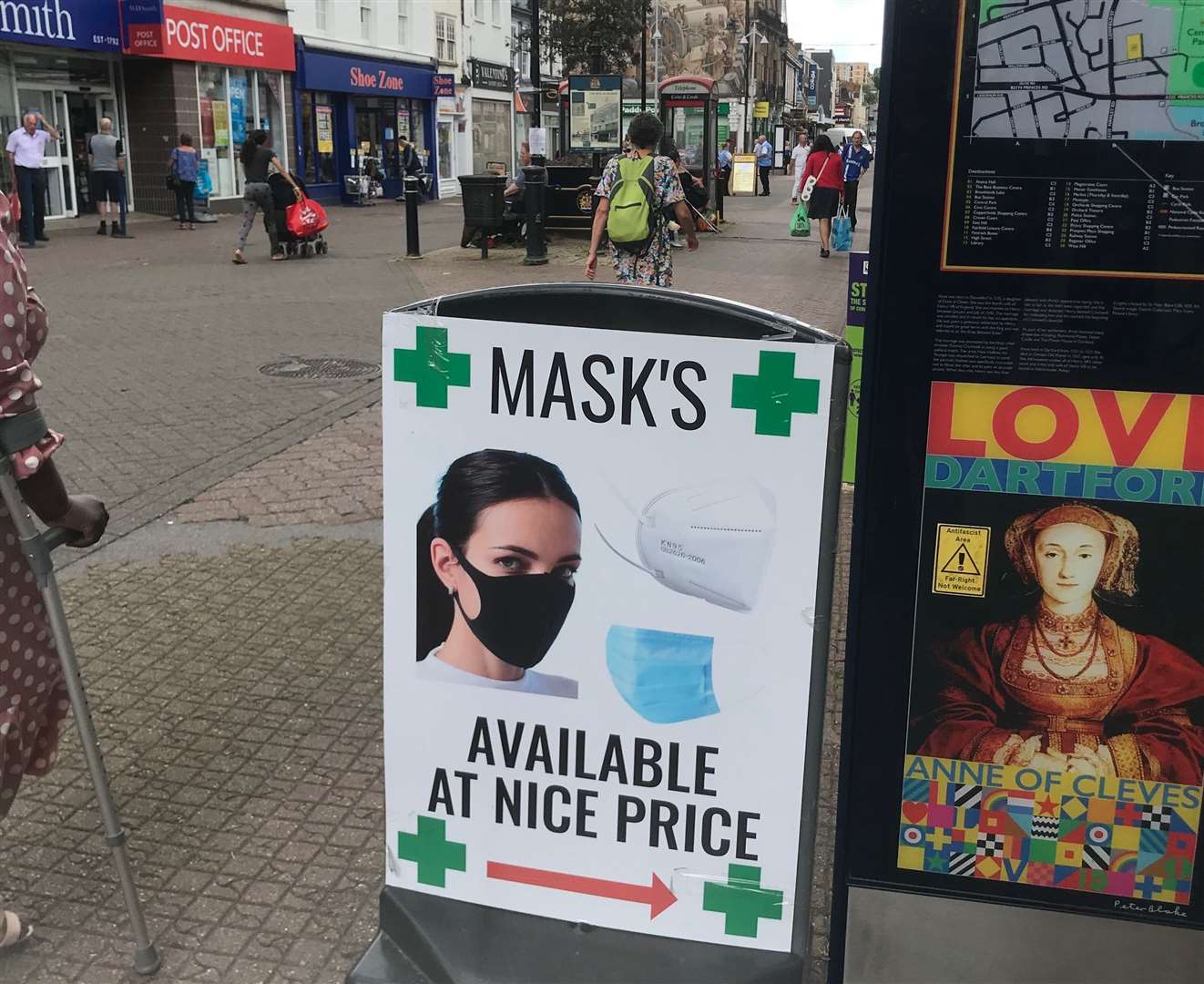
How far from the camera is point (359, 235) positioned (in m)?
22.4

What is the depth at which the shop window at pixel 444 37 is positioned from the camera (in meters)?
38.2

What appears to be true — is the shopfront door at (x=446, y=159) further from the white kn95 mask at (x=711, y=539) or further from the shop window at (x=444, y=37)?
the white kn95 mask at (x=711, y=539)

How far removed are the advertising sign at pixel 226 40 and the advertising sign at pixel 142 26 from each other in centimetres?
16

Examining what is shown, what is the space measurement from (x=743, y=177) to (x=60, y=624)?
130 feet

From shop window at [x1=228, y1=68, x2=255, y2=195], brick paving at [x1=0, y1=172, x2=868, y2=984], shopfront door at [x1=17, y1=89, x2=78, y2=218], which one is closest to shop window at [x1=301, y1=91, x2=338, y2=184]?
shop window at [x1=228, y1=68, x2=255, y2=195]

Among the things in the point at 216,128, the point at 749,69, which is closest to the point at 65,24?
the point at 216,128

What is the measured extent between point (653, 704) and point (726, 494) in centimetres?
47

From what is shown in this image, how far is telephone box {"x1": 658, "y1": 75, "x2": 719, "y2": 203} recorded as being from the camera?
2284 cm

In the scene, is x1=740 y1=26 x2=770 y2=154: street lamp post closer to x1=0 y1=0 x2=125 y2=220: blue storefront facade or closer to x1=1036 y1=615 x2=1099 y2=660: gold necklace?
x1=0 y1=0 x2=125 y2=220: blue storefront facade

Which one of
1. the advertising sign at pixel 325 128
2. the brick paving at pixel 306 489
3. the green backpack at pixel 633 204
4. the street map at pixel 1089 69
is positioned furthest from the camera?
the advertising sign at pixel 325 128

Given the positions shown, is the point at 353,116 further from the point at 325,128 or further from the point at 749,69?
the point at 749,69

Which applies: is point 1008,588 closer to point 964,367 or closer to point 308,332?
point 964,367

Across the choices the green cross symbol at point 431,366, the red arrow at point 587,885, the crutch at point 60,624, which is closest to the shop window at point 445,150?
the crutch at point 60,624

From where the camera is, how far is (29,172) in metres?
19.0
